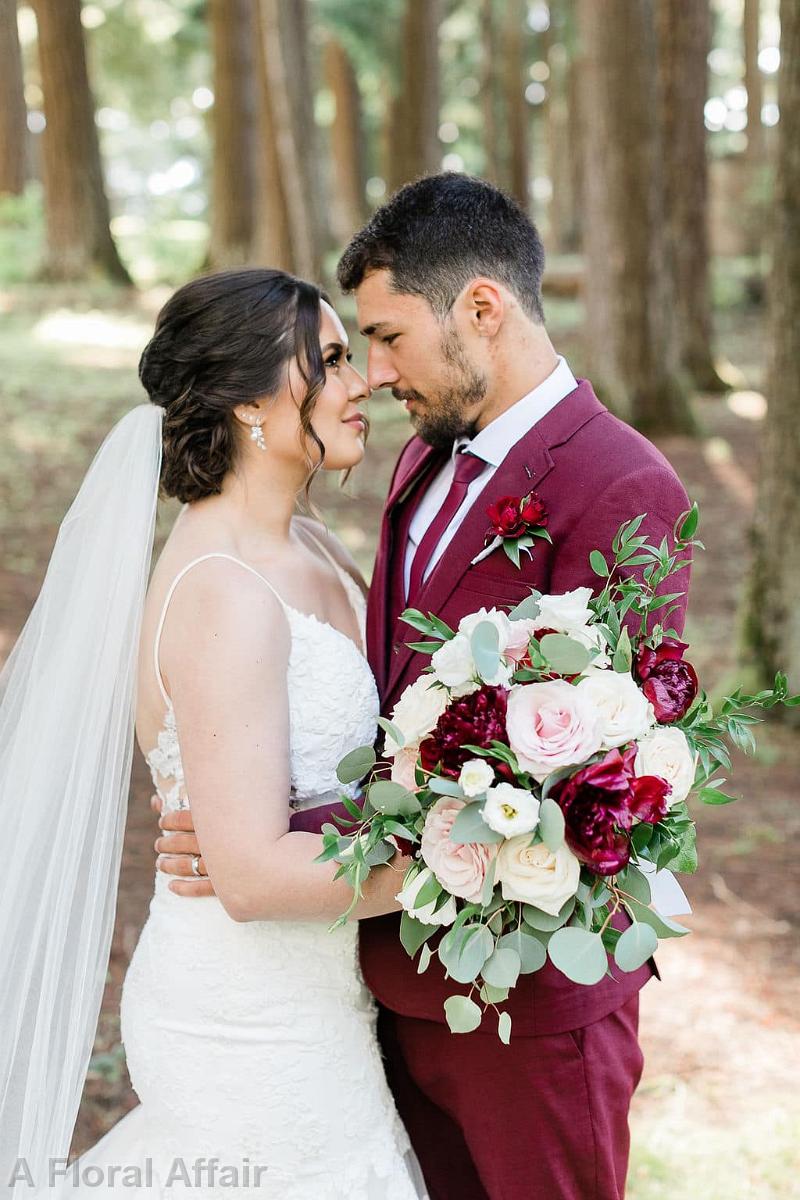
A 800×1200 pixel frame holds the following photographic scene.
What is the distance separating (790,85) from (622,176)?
5.08 meters

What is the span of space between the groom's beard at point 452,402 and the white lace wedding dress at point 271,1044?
0.64m

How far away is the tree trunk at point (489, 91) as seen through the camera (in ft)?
60.3

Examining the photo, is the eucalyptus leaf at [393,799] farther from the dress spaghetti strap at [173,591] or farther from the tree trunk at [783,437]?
the tree trunk at [783,437]

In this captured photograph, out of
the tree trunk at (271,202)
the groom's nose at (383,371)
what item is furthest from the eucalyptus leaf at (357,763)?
the tree trunk at (271,202)

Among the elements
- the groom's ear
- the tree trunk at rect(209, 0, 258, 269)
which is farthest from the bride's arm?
the tree trunk at rect(209, 0, 258, 269)

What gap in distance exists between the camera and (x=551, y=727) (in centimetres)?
186

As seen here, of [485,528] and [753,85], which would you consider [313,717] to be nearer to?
[485,528]

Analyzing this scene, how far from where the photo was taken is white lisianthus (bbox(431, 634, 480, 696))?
1963mm

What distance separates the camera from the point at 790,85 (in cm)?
595

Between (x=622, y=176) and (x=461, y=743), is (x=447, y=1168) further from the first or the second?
(x=622, y=176)

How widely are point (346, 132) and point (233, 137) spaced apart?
11750 mm

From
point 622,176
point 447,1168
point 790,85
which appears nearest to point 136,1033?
point 447,1168

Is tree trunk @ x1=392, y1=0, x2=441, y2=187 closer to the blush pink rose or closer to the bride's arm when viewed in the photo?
the bride's arm

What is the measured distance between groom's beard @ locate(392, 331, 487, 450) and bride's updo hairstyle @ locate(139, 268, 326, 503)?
1.13 ft
